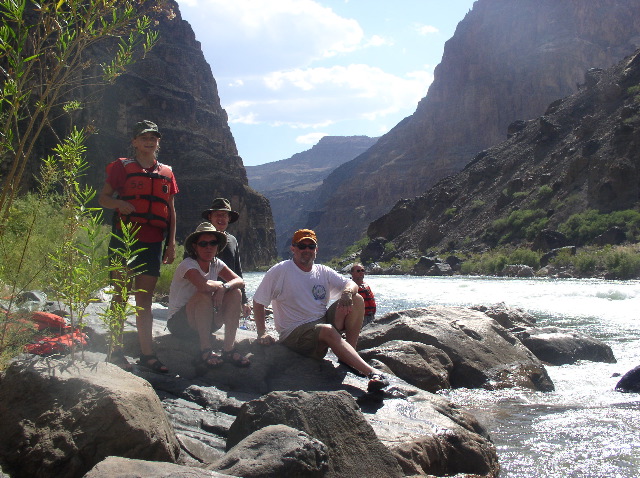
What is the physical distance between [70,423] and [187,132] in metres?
109

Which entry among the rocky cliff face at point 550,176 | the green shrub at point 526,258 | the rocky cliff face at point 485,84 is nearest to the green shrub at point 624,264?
the green shrub at point 526,258

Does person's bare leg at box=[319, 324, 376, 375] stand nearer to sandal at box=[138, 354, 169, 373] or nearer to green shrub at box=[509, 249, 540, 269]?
sandal at box=[138, 354, 169, 373]

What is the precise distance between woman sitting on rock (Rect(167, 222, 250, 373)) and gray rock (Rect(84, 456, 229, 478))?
2629 mm

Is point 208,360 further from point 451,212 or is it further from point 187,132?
point 187,132

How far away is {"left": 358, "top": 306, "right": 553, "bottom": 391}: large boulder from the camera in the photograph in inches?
317

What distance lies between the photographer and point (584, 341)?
10.5 metres

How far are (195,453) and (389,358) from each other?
3771mm

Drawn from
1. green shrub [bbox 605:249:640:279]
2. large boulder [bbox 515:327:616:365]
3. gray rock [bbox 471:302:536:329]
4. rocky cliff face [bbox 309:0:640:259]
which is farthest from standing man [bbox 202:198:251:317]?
rocky cliff face [bbox 309:0:640:259]

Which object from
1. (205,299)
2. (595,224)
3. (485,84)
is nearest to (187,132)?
(595,224)

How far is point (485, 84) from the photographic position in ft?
539

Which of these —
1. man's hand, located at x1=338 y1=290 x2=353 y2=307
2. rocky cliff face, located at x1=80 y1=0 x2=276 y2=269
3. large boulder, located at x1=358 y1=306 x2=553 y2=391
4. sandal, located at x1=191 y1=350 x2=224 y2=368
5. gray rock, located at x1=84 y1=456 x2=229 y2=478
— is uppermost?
rocky cliff face, located at x1=80 y1=0 x2=276 y2=269

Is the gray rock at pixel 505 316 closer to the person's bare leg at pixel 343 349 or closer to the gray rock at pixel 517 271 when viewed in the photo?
the person's bare leg at pixel 343 349

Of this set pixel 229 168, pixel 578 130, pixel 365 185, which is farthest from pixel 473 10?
pixel 578 130

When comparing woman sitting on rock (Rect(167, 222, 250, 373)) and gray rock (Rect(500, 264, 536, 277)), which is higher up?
woman sitting on rock (Rect(167, 222, 250, 373))
